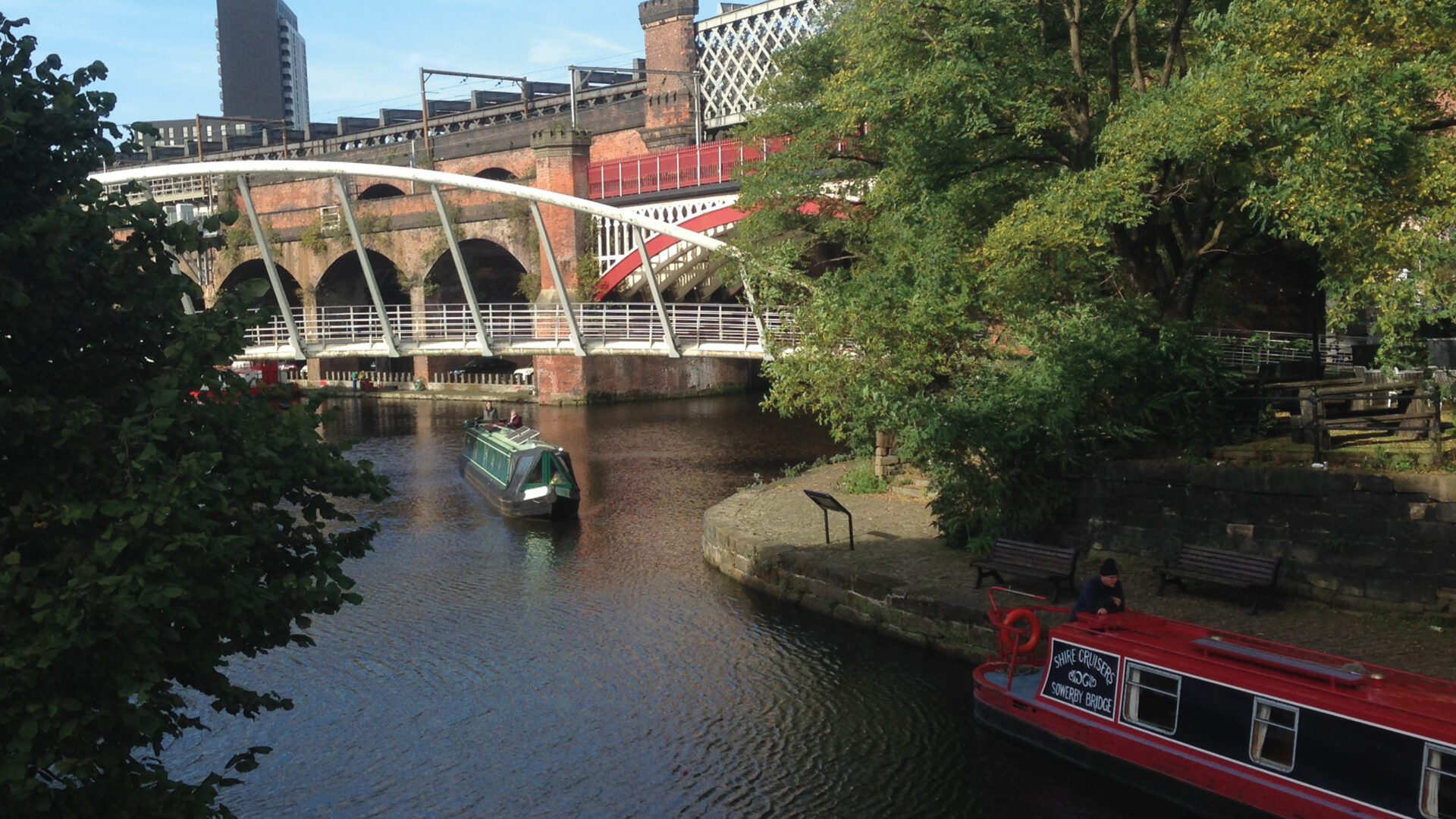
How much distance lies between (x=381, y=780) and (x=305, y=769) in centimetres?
83

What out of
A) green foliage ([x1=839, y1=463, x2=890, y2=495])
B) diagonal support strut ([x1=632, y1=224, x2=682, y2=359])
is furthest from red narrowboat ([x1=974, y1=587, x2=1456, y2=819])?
diagonal support strut ([x1=632, y1=224, x2=682, y2=359])

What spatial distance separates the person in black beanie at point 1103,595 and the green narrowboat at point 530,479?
13.0 meters

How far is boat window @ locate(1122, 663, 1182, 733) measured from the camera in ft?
34.0

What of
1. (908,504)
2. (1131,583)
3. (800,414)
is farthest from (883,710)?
(800,414)

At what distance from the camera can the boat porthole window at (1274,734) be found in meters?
9.40

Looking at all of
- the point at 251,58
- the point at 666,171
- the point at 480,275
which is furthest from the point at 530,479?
the point at 251,58

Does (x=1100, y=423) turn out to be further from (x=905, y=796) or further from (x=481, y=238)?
(x=481, y=238)

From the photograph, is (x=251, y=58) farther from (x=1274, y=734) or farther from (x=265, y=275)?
(x=1274, y=734)

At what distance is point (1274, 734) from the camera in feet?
31.6

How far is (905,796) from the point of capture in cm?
1087

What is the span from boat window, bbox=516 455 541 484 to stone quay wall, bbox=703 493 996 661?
522 cm

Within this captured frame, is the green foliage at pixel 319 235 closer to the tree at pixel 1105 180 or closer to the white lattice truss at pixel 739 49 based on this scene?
the white lattice truss at pixel 739 49

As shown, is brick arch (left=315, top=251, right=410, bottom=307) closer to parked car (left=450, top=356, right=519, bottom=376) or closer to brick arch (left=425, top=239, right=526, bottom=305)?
brick arch (left=425, top=239, right=526, bottom=305)

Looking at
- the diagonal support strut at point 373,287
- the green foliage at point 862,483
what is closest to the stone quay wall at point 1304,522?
the green foliage at point 862,483
